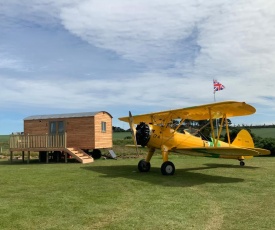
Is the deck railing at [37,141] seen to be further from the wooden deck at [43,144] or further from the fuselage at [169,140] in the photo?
the fuselage at [169,140]

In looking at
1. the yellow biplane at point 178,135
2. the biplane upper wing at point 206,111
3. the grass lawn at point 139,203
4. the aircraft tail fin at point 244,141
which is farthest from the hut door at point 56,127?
the aircraft tail fin at point 244,141

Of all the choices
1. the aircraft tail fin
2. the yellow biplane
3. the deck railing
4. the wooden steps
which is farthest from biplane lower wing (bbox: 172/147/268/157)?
the deck railing

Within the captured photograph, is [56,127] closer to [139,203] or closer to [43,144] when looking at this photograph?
[43,144]

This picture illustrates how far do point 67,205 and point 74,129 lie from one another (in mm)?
17360

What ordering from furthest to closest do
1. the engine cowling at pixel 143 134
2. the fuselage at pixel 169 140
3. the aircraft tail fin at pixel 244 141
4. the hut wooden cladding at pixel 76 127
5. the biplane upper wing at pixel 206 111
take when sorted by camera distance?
the hut wooden cladding at pixel 76 127
the aircraft tail fin at pixel 244 141
the fuselage at pixel 169 140
the engine cowling at pixel 143 134
the biplane upper wing at pixel 206 111

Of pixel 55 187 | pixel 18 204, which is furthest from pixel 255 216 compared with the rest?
pixel 55 187

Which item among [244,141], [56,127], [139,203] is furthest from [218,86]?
[139,203]

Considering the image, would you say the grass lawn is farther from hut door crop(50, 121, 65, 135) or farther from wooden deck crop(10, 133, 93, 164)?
hut door crop(50, 121, 65, 135)

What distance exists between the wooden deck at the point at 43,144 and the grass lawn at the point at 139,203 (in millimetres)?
10390

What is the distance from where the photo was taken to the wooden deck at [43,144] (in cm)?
2300

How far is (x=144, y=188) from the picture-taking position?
34.2 ft

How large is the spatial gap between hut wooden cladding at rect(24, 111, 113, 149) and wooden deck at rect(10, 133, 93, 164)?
3.18ft

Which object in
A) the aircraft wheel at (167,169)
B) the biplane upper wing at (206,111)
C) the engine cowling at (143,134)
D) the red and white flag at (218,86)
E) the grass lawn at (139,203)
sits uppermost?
the red and white flag at (218,86)

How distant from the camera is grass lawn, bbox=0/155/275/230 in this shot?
6.44m
